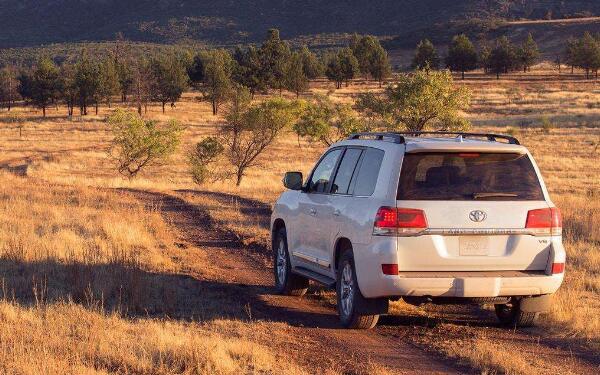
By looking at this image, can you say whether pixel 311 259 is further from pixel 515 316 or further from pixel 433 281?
pixel 515 316

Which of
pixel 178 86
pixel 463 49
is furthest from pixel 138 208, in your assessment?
pixel 463 49

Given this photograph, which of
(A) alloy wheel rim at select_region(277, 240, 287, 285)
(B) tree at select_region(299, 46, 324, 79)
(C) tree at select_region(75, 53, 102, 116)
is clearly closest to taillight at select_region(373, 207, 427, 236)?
(A) alloy wheel rim at select_region(277, 240, 287, 285)

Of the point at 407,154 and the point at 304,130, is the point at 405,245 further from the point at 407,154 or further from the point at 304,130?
the point at 304,130

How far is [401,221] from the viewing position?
25.6 feet

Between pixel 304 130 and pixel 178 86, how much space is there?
42744 millimetres

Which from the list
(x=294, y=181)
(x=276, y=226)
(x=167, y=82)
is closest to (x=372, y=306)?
(x=294, y=181)

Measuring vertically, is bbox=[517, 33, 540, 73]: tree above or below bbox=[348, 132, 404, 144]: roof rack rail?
above

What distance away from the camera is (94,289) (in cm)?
976

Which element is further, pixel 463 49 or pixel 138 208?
pixel 463 49

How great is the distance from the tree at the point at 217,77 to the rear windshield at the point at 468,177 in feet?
207

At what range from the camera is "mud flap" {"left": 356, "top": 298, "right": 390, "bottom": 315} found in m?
8.22

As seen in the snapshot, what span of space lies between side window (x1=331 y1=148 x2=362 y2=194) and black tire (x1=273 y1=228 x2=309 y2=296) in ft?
4.71

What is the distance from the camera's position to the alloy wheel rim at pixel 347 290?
27.7ft

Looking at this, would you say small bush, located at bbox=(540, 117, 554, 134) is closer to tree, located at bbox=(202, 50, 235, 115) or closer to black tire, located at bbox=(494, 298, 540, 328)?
tree, located at bbox=(202, 50, 235, 115)
